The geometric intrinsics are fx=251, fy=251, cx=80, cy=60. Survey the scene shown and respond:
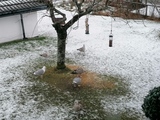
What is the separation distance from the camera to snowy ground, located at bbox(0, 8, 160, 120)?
29.1 feet

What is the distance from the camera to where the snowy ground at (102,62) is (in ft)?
29.1

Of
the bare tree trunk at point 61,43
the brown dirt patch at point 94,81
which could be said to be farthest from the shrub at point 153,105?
the bare tree trunk at point 61,43

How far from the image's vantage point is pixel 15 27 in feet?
49.6

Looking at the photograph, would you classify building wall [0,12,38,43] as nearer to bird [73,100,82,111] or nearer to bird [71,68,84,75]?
bird [71,68,84,75]

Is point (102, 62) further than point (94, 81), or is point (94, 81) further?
point (102, 62)

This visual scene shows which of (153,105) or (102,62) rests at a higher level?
(153,105)

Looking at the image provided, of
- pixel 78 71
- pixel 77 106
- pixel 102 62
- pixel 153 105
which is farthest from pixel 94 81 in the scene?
pixel 153 105

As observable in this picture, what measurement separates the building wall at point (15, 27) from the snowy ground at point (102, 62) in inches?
46.0

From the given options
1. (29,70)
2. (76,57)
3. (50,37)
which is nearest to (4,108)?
(29,70)

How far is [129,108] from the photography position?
902cm

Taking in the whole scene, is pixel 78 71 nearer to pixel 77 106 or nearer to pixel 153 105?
pixel 77 106

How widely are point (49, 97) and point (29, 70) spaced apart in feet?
8.45

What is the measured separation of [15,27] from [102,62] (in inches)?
234

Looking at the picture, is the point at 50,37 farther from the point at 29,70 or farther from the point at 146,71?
the point at 146,71
